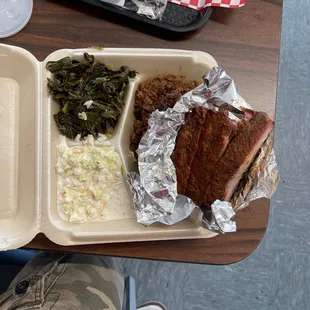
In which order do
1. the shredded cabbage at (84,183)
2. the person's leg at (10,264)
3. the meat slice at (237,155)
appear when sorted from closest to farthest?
the meat slice at (237,155), the shredded cabbage at (84,183), the person's leg at (10,264)

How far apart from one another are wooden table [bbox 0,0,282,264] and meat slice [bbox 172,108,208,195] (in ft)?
0.70

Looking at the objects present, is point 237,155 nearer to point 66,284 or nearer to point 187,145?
point 187,145

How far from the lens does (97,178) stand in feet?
4.12

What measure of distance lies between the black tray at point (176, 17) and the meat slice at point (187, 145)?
29 centimetres

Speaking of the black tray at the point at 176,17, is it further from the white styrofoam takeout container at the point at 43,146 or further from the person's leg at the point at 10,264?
the person's leg at the point at 10,264

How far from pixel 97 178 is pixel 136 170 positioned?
115 mm

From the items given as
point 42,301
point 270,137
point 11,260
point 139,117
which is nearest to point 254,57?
point 270,137

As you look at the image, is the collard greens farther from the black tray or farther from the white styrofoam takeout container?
the black tray

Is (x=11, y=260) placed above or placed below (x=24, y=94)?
below

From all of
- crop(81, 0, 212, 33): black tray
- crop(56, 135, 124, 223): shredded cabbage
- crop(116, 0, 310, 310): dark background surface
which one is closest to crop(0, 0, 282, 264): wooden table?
crop(81, 0, 212, 33): black tray

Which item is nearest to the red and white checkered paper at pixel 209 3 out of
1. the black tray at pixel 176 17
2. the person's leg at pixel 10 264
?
the black tray at pixel 176 17

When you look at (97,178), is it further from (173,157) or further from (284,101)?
(284,101)

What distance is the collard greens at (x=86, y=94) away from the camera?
125 centimetres

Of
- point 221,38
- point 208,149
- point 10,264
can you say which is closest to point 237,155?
point 208,149
